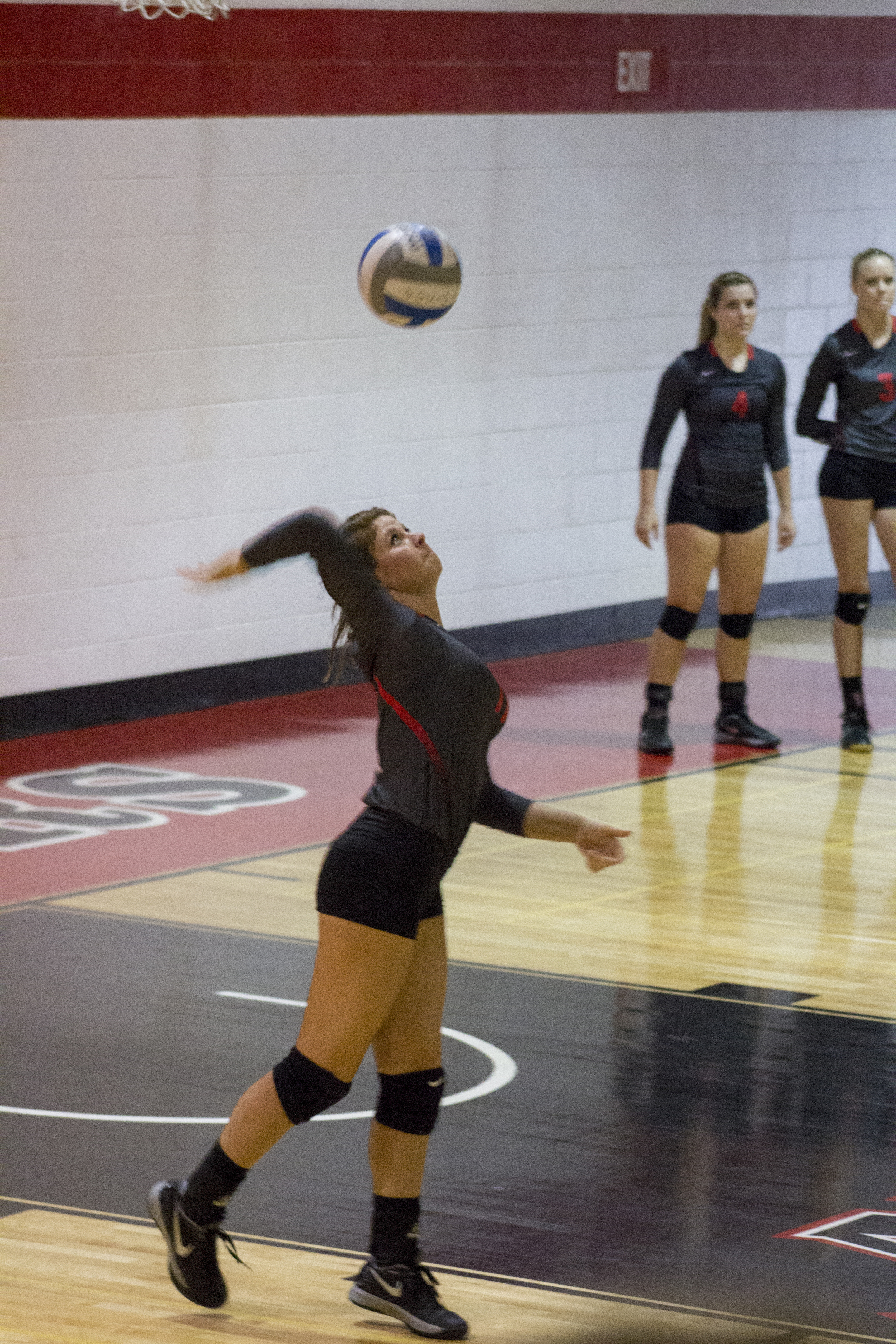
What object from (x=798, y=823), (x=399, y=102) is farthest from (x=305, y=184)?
(x=798, y=823)

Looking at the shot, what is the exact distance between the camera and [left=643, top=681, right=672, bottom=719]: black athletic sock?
422 inches

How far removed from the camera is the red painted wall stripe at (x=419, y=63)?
1052cm

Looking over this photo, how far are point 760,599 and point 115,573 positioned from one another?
5054 mm

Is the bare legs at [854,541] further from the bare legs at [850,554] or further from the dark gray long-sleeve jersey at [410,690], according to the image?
the dark gray long-sleeve jersey at [410,690]

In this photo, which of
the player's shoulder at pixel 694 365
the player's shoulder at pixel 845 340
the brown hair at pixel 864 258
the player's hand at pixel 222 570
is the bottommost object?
the player's hand at pixel 222 570

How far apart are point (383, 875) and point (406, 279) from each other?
3294 mm

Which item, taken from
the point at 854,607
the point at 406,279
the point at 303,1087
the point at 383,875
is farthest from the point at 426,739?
the point at 854,607

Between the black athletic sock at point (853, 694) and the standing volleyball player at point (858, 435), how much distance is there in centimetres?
12

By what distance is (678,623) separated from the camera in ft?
35.0

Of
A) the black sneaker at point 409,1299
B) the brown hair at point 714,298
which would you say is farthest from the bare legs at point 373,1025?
the brown hair at point 714,298

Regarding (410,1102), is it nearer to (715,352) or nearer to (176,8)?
Answer: (715,352)

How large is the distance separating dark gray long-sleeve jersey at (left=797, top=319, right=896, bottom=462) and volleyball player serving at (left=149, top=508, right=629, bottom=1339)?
243 inches

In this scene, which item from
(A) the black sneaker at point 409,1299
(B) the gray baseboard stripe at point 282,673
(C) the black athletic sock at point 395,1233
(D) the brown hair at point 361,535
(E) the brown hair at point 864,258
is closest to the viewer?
(A) the black sneaker at point 409,1299

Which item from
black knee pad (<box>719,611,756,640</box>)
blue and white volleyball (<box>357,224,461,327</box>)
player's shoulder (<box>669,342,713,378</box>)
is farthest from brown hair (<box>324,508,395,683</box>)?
black knee pad (<box>719,611,756,640</box>)
